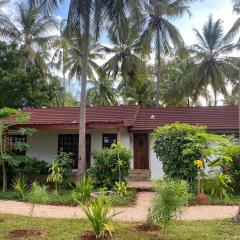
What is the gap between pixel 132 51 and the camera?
1217 inches

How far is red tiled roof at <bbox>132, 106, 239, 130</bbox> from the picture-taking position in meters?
18.8

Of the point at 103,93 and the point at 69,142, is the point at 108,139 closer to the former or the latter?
the point at 69,142

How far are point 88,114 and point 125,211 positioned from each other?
10657mm

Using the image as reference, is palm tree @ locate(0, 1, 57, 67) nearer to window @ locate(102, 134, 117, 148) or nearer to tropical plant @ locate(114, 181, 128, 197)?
window @ locate(102, 134, 117, 148)

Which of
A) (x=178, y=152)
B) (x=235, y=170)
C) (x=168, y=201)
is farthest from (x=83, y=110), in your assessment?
(x=168, y=201)

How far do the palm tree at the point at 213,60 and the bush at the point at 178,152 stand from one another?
1654 centimetres

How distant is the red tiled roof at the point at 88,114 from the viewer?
19.4 metres

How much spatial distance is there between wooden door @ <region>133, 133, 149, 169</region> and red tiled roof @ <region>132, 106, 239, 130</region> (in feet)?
1.95

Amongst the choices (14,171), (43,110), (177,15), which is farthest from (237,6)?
(14,171)

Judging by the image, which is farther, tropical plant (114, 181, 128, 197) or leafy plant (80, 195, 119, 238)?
tropical plant (114, 181, 128, 197)

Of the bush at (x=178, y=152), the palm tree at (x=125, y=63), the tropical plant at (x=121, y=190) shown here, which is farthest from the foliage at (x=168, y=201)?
the palm tree at (x=125, y=63)

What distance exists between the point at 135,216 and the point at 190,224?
1743mm

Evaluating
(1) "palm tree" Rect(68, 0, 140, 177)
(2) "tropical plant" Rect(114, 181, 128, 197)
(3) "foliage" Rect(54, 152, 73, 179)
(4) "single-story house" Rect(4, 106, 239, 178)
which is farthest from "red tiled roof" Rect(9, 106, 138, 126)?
(2) "tropical plant" Rect(114, 181, 128, 197)

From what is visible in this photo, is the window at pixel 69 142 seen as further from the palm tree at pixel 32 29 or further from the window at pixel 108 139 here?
the palm tree at pixel 32 29
